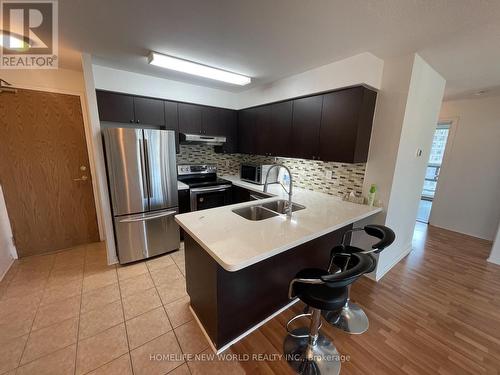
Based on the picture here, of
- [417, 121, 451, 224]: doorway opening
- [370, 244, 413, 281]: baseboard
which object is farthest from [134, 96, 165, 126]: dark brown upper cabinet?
[417, 121, 451, 224]: doorway opening

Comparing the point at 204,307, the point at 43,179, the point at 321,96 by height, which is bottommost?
the point at 204,307

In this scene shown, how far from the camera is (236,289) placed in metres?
1.50

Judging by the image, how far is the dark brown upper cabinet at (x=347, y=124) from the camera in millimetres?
2053

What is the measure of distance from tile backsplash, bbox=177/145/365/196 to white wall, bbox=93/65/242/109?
80 centimetres

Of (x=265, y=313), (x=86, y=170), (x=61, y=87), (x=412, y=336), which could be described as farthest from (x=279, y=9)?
(x=86, y=170)

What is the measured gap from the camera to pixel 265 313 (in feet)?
5.86

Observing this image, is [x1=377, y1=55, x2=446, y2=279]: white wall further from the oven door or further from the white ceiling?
the oven door

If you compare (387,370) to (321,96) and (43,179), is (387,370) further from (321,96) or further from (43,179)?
(43,179)

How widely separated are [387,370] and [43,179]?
413cm

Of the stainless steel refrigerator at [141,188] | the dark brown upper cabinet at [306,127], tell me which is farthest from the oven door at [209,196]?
the dark brown upper cabinet at [306,127]

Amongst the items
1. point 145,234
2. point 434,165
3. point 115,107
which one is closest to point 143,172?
point 145,234

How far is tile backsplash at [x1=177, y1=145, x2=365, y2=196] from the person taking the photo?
2.53m

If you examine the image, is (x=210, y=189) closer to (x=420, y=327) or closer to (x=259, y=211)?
(x=259, y=211)

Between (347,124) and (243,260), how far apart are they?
1785 millimetres
